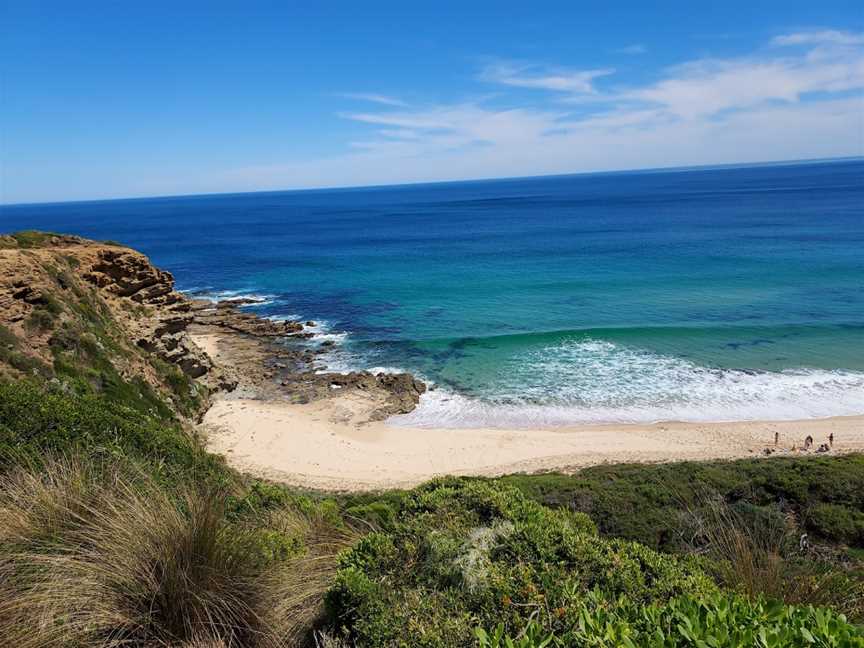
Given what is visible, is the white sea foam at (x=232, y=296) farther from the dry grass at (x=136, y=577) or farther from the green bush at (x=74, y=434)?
the dry grass at (x=136, y=577)

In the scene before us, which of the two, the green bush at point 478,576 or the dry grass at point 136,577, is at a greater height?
the dry grass at point 136,577

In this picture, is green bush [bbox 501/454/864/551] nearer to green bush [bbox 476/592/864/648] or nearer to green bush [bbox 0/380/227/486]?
green bush [bbox 0/380/227/486]

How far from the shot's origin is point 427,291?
1950 inches

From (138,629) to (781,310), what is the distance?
43479mm

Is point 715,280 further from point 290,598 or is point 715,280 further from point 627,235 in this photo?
point 290,598

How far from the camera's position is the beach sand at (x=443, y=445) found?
2056 cm

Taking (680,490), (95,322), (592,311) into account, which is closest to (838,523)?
(680,490)

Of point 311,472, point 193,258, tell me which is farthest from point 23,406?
point 193,258

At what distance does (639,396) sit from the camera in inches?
1061

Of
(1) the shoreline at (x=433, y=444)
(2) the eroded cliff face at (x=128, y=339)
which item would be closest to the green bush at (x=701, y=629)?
(2) the eroded cliff face at (x=128, y=339)

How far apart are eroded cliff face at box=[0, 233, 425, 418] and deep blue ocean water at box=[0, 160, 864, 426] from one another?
3.16 metres

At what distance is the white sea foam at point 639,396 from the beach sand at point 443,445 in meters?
1.04

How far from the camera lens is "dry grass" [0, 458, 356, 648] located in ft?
12.7

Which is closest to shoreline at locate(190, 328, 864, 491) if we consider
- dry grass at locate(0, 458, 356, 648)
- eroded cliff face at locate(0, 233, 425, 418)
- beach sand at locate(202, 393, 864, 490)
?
beach sand at locate(202, 393, 864, 490)
